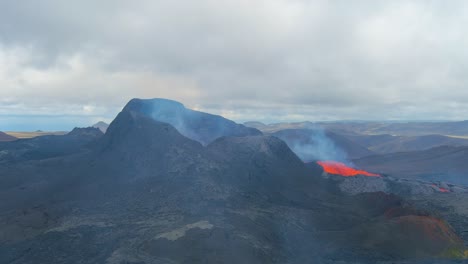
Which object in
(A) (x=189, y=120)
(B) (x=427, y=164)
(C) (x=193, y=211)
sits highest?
(A) (x=189, y=120)

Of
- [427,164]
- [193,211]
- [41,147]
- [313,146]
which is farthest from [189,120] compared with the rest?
[427,164]

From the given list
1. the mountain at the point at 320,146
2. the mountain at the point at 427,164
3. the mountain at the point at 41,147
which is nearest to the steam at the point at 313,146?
the mountain at the point at 320,146

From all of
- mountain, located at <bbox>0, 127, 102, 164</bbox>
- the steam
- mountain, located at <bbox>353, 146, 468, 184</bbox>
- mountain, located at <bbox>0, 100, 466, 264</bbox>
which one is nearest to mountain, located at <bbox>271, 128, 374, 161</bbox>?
the steam

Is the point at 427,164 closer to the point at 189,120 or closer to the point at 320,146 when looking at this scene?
the point at 320,146

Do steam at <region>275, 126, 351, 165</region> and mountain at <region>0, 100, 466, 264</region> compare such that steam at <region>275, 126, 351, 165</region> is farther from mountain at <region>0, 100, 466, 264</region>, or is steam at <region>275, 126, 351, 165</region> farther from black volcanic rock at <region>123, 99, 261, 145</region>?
mountain at <region>0, 100, 466, 264</region>

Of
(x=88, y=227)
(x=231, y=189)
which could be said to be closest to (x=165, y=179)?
(x=231, y=189)

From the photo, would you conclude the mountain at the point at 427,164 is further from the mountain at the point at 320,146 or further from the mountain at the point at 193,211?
the mountain at the point at 193,211
